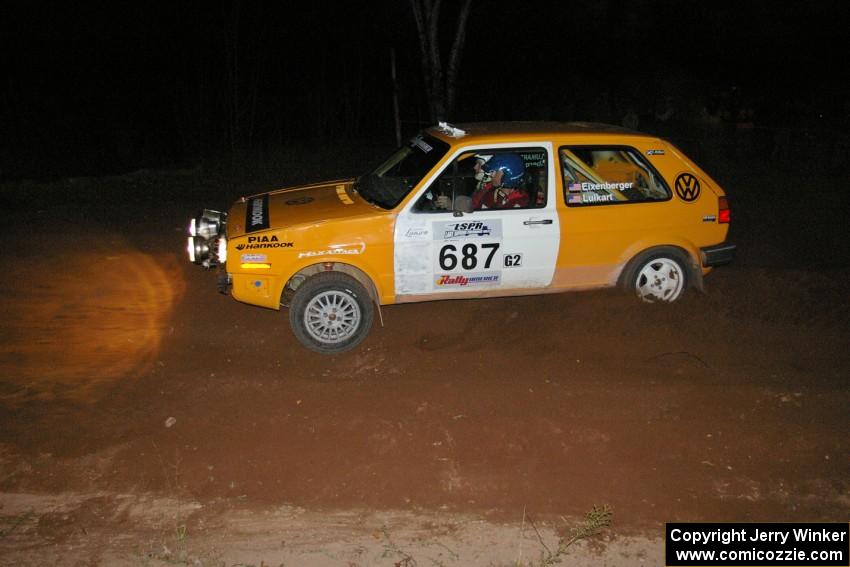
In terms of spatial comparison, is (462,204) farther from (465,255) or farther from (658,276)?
(658,276)

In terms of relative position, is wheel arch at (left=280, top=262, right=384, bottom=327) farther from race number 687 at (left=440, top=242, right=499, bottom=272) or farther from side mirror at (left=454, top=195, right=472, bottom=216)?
side mirror at (left=454, top=195, right=472, bottom=216)

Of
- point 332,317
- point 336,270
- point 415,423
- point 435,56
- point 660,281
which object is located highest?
point 435,56

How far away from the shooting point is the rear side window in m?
6.43

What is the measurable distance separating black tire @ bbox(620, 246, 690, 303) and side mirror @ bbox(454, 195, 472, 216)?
67.5 inches

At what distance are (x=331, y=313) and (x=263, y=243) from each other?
2.69ft

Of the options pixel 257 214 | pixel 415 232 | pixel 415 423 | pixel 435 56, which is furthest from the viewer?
pixel 435 56

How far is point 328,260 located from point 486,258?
4.49 ft

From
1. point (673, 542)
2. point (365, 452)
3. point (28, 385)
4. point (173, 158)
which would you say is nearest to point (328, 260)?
point (365, 452)

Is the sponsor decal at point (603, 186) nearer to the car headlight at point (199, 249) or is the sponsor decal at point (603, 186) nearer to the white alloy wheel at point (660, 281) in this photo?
the white alloy wheel at point (660, 281)

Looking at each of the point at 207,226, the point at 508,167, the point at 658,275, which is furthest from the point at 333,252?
the point at 658,275

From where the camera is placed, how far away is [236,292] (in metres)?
6.10

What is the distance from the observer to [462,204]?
6027 millimetres

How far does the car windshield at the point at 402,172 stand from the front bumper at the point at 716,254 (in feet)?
8.73

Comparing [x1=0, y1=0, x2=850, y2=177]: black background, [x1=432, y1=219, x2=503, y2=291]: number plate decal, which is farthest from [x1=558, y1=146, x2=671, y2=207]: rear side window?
[x1=0, y1=0, x2=850, y2=177]: black background
